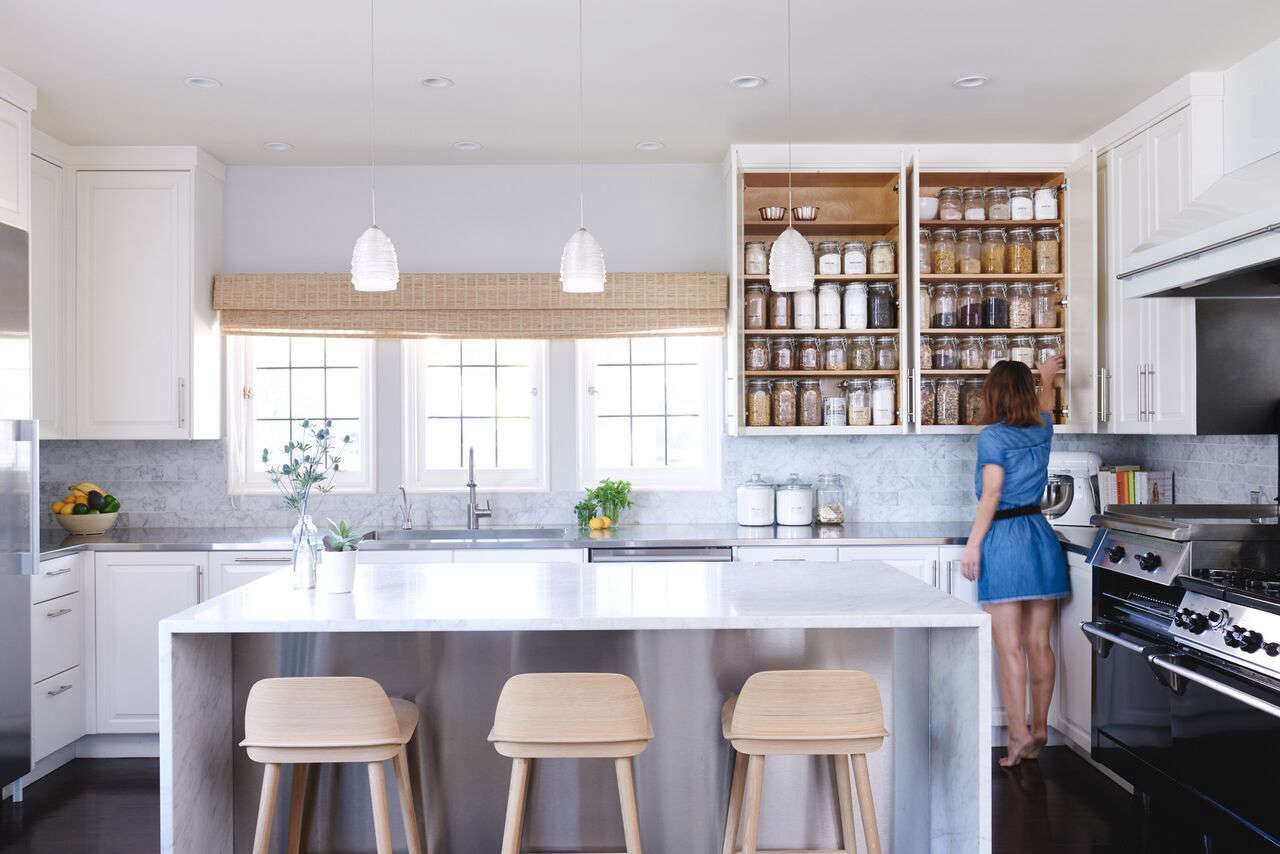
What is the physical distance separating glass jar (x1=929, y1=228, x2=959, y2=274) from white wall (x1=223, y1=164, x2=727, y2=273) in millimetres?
1000

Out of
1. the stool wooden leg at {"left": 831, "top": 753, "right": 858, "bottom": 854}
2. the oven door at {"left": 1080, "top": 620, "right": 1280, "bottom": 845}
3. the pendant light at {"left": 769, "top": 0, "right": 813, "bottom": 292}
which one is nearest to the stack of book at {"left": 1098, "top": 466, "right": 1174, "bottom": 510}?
the oven door at {"left": 1080, "top": 620, "right": 1280, "bottom": 845}

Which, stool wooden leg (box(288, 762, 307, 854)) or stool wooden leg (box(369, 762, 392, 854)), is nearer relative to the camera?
stool wooden leg (box(369, 762, 392, 854))

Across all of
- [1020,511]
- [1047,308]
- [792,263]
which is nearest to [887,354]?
[1047,308]

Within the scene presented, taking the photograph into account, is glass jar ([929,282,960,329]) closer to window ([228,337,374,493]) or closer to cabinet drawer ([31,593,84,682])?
window ([228,337,374,493])

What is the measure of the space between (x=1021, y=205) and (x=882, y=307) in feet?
2.60

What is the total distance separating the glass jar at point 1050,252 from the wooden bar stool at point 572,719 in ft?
10.3

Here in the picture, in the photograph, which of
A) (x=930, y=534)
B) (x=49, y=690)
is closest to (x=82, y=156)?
(x=49, y=690)

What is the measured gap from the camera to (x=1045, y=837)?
3.21 m

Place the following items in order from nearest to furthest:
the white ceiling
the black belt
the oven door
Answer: the oven door → the white ceiling → the black belt

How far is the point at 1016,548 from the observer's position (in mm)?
3814

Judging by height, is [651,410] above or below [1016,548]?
above

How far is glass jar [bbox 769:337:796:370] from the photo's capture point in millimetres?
4457

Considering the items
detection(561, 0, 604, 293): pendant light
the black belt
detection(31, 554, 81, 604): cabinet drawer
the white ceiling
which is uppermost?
the white ceiling

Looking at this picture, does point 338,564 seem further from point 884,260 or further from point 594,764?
point 884,260
